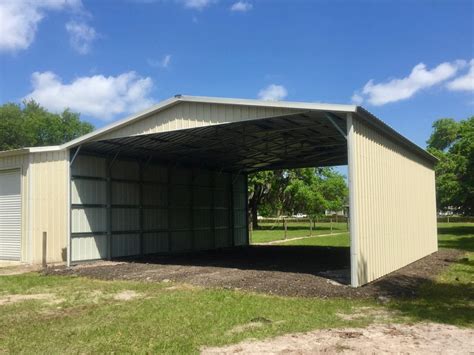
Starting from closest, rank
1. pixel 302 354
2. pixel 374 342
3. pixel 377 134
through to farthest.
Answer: pixel 302 354 < pixel 374 342 < pixel 377 134

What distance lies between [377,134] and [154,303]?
7.00 metres

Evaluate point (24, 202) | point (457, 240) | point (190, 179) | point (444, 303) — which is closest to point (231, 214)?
point (190, 179)

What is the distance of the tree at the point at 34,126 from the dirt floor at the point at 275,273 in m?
43.7

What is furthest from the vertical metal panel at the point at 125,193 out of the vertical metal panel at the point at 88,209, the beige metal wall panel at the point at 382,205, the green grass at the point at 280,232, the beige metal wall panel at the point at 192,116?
the green grass at the point at 280,232

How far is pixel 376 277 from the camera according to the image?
1141cm

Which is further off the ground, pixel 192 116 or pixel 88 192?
pixel 192 116

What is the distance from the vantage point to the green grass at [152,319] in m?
6.38

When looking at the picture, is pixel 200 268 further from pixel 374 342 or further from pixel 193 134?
pixel 374 342

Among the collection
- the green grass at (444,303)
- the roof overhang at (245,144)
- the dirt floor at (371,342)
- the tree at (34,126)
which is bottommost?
the green grass at (444,303)

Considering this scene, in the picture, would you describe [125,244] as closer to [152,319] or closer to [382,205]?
[382,205]

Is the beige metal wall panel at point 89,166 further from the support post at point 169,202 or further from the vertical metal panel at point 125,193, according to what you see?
the support post at point 169,202

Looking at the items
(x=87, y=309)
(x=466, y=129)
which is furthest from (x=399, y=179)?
(x=466, y=129)

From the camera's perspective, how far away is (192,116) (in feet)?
42.3

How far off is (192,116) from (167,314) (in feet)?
20.4
